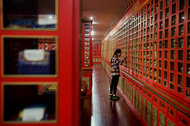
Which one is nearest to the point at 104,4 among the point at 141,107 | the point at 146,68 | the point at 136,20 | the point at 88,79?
the point at 136,20

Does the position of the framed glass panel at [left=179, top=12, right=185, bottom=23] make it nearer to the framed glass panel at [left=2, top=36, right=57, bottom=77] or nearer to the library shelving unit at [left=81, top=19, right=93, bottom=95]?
the framed glass panel at [left=2, top=36, right=57, bottom=77]

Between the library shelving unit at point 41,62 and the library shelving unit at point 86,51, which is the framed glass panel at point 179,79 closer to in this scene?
the library shelving unit at point 41,62

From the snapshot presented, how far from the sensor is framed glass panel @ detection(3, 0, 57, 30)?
1.05 m

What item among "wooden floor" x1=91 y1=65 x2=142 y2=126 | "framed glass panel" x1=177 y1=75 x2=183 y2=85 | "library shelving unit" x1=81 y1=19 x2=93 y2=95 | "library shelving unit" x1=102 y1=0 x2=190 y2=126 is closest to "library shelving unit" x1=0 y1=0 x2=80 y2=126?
"library shelving unit" x1=102 y1=0 x2=190 y2=126

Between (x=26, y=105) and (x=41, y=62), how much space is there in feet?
1.16

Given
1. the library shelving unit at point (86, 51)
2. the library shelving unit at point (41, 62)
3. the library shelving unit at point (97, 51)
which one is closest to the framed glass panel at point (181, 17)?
the library shelving unit at point (41, 62)

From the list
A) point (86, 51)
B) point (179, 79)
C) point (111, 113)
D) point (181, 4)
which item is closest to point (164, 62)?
point (179, 79)

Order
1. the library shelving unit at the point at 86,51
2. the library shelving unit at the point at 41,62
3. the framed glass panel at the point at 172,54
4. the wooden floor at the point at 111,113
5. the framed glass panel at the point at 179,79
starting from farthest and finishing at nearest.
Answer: the library shelving unit at the point at 86,51 → the wooden floor at the point at 111,113 → the framed glass panel at the point at 172,54 → the framed glass panel at the point at 179,79 → the library shelving unit at the point at 41,62

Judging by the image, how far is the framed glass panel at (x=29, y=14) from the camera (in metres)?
1.05

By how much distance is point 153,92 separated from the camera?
8.64 feet

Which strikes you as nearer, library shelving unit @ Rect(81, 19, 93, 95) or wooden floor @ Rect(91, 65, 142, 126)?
wooden floor @ Rect(91, 65, 142, 126)

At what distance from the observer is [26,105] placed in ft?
3.80

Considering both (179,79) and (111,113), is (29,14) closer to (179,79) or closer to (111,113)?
(179,79)

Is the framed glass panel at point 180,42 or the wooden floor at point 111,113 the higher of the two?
the framed glass panel at point 180,42
